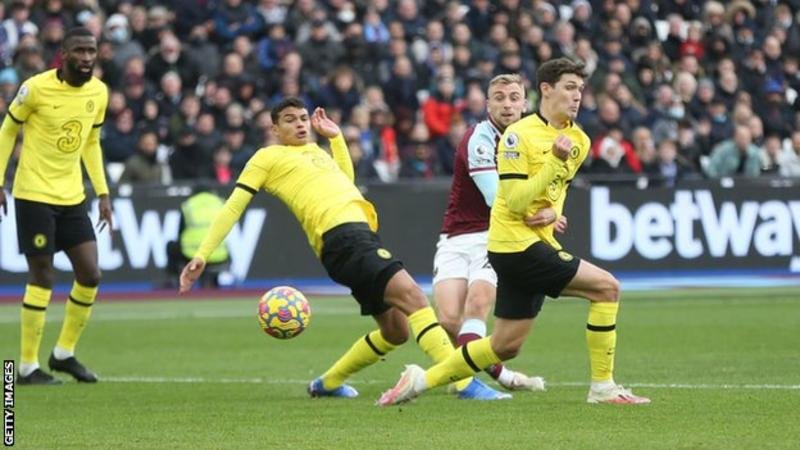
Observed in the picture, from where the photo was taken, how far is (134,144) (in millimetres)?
24781

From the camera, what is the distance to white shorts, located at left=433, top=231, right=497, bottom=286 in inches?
505

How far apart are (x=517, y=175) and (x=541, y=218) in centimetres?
32

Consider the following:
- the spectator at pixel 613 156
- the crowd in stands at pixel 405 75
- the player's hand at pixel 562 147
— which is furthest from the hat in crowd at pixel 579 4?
the player's hand at pixel 562 147

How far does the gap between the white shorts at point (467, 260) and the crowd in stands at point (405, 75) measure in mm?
11988

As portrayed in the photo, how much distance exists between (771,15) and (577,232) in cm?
934

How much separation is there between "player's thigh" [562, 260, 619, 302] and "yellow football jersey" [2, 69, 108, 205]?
451 cm

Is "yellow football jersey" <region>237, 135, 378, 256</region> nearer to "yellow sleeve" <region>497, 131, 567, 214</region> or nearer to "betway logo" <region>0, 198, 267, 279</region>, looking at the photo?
"yellow sleeve" <region>497, 131, 567, 214</region>

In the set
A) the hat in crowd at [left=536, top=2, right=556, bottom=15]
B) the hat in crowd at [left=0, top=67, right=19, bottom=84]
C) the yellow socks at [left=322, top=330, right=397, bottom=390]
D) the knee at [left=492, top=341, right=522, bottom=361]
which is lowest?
the yellow socks at [left=322, top=330, right=397, bottom=390]

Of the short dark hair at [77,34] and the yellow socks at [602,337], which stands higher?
the short dark hair at [77,34]

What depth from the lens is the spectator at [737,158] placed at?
27.0 meters

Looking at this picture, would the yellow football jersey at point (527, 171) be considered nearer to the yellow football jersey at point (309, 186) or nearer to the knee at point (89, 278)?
the yellow football jersey at point (309, 186)

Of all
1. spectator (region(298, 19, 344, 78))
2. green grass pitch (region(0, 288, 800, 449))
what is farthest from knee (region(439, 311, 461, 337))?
spectator (region(298, 19, 344, 78))

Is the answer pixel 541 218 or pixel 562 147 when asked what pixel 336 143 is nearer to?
pixel 541 218

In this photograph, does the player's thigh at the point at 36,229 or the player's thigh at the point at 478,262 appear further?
the player's thigh at the point at 36,229
